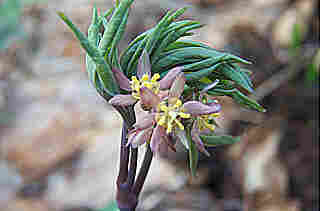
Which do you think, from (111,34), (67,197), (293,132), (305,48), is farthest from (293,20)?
(111,34)

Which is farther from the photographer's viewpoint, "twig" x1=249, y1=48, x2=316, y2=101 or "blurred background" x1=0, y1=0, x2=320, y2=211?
"twig" x1=249, y1=48, x2=316, y2=101

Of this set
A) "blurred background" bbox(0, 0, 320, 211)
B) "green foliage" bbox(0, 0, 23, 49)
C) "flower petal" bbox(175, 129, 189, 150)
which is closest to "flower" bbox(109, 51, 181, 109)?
"flower petal" bbox(175, 129, 189, 150)

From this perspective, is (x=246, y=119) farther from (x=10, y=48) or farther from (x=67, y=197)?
(x=10, y=48)

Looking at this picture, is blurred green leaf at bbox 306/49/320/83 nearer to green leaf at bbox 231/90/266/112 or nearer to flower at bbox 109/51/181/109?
green leaf at bbox 231/90/266/112

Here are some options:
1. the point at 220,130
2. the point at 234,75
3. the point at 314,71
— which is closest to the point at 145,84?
the point at 234,75

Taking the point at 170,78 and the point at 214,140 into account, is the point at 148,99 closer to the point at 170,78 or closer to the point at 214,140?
the point at 170,78
